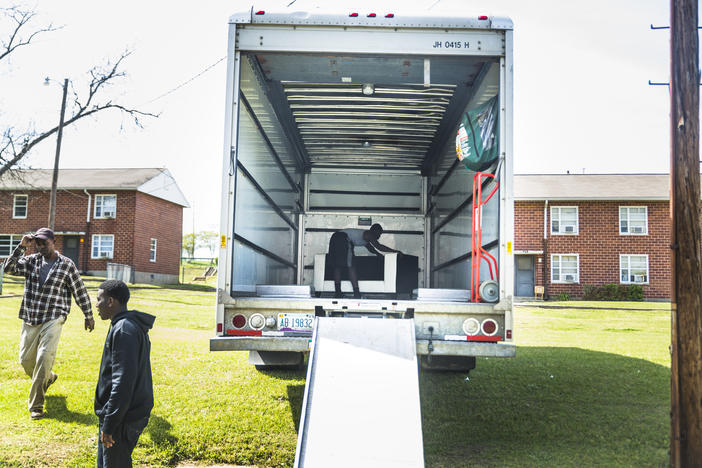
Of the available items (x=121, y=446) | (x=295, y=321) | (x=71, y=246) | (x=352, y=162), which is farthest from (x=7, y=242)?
(x=121, y=446)

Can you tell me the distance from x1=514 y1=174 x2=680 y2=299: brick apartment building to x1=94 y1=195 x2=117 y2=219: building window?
63.7 ft

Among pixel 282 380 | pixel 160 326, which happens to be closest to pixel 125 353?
pixel 282 380

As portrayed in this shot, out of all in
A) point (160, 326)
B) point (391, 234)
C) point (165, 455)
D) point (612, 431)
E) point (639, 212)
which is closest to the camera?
point (165, 455)

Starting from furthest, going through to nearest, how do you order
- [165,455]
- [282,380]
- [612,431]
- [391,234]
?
[391,234] → [282,380] → [612,431] → [165,455]

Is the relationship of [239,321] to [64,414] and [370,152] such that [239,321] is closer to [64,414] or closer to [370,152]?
[64,414]

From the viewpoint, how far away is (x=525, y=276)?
28.0m

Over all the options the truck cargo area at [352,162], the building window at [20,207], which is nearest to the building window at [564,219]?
the truck cargo area at [352,162]

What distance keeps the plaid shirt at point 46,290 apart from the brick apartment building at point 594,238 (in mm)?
23163

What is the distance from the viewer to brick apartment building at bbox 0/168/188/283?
3017 centimetres

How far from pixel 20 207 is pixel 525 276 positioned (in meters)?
25.2

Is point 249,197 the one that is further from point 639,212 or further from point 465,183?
point 639,212

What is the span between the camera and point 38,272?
597 cm

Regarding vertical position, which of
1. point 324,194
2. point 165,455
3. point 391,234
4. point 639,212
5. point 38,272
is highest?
point 639,212

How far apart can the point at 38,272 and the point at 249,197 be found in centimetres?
216
